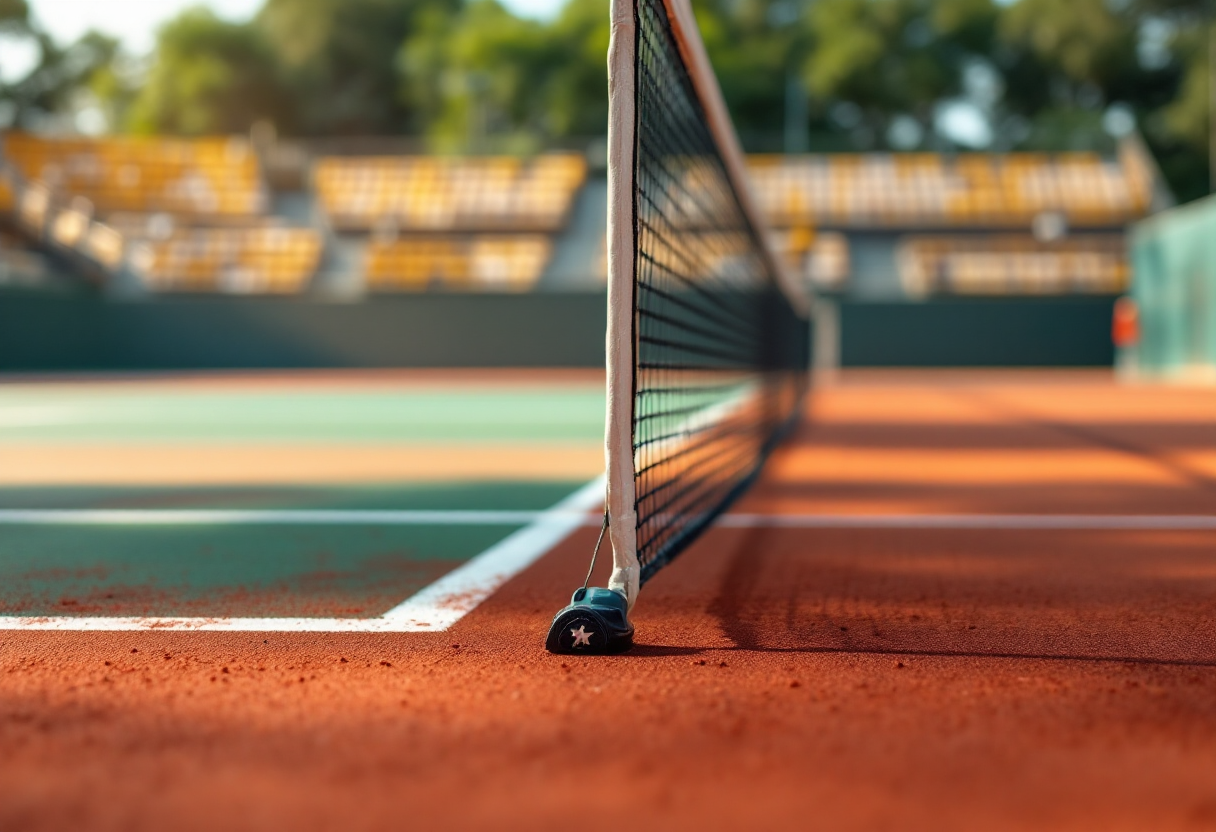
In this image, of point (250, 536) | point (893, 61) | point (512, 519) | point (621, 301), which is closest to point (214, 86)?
point (893, 61)

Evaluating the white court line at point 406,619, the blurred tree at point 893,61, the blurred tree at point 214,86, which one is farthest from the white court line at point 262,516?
the blurred tree at point 214,86

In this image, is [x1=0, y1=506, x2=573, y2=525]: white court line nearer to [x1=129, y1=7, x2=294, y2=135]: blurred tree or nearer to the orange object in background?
the orange object in background

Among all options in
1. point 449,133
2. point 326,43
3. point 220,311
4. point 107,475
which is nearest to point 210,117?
point 326,43

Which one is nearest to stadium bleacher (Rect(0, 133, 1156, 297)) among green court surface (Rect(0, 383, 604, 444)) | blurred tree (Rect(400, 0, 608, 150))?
blurred tree (Rect(400, 0, 608, 150))

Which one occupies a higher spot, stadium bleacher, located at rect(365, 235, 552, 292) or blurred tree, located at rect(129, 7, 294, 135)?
blurred tree, located at rect(129, 7, 294, 135)

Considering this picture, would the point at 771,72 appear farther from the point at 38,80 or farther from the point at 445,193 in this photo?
the point at 38,80
